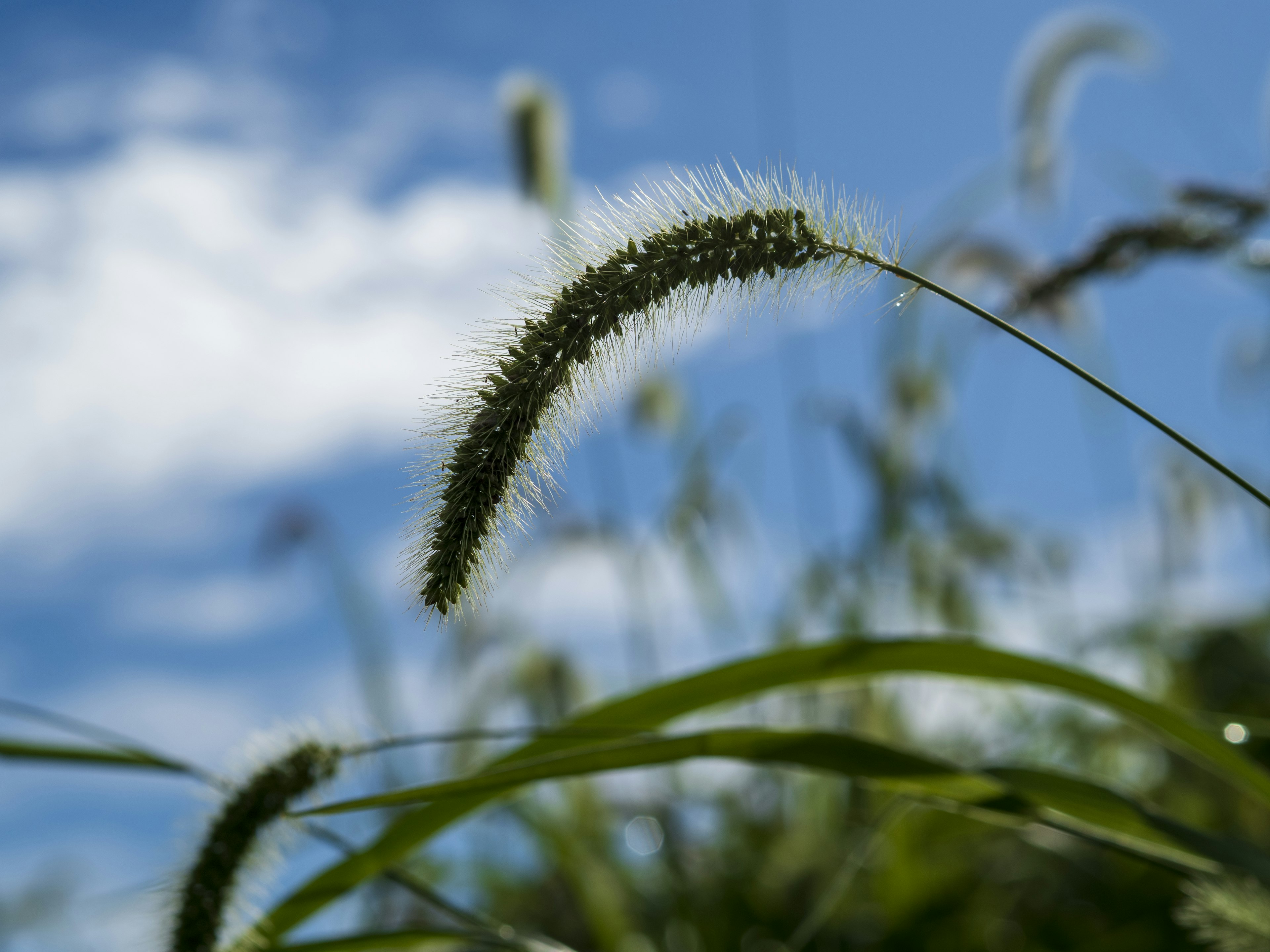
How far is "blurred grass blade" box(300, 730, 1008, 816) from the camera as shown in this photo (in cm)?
112

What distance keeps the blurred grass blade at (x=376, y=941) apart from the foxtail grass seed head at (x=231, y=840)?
200 millimetres

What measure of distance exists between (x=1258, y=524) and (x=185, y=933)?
335cm

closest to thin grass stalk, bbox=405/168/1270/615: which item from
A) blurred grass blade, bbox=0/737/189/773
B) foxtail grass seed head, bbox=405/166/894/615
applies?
foxtail grass seed head, bbox=405/166/894/615

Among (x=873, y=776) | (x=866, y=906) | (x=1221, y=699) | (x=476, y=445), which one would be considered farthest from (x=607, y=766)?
(x=1221, y=699)

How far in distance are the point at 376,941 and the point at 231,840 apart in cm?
29

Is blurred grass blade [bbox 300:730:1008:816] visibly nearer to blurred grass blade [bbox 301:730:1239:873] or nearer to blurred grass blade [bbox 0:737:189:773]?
blurred grass blade [bbox 301:730:1239:873]

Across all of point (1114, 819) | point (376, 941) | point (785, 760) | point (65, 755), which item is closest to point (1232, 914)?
point (1114, 819)

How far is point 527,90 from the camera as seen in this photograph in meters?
2.93

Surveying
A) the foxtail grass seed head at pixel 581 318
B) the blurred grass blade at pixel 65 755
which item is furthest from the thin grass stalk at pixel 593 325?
the blurred grass blade at pixel 65 755

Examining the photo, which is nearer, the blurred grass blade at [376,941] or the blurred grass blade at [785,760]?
the blurred grass blade at [785,760]

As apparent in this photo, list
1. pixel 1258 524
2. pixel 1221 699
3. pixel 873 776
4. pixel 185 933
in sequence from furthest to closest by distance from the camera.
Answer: pixel 1221 699 → pixel 1258 524 → pixel 873 776 → pixel 185 933

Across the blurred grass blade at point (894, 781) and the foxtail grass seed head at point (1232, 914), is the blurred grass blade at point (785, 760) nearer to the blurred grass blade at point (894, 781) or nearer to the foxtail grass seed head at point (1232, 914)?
the blurred grass blade at point (894, 781)

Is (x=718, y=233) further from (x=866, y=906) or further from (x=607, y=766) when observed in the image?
(x=866, y=906)

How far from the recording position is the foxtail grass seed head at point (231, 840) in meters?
1.10
